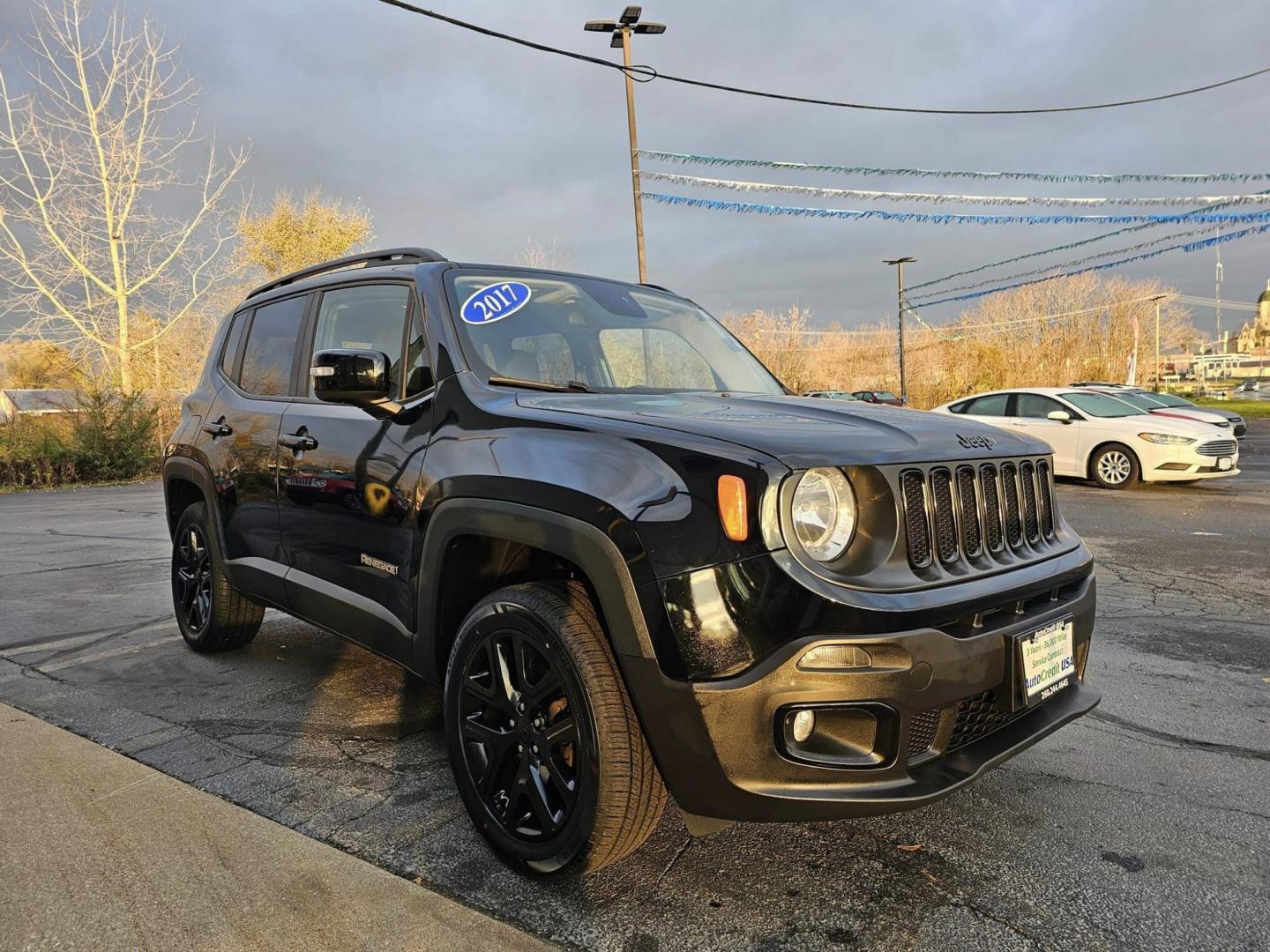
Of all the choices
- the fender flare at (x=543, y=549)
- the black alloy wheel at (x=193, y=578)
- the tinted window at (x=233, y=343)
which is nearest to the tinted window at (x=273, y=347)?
the tinted window at (x=233, y=343)

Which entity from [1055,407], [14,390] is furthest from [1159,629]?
[14,390]

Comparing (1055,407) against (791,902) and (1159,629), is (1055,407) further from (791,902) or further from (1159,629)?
(791,902)

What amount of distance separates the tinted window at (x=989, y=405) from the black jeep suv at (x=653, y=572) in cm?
1147

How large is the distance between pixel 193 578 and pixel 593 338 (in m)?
2.81

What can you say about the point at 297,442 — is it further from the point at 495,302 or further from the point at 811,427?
the point at 811,427

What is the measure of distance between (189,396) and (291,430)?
1.51 meters

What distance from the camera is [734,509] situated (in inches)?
81.5

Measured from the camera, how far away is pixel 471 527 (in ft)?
8.45

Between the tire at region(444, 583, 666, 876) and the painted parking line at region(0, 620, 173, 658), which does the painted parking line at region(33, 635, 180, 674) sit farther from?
the tire at region(444, 583, 666, 876)

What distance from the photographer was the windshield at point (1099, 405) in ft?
42.3

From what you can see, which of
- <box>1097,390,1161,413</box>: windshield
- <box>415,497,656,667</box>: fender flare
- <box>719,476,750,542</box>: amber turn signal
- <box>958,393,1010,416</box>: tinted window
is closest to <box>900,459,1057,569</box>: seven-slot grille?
<box>719,476,750,542</box>: amber turn signal

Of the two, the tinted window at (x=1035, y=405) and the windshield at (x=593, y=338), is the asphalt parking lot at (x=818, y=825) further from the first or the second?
the tinted window at (x=1035, y=405)

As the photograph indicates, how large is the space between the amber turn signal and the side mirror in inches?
56.8

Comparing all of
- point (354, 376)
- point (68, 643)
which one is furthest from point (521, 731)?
point (68, 643)
